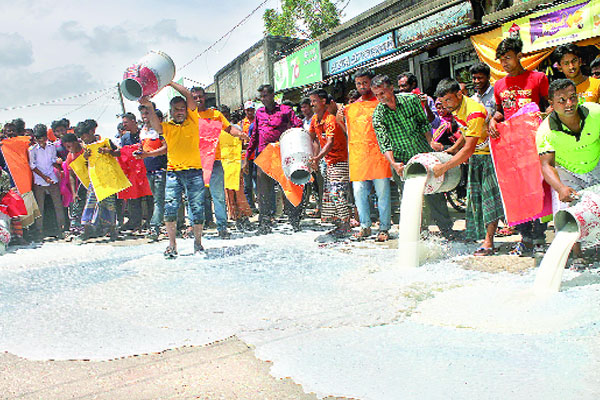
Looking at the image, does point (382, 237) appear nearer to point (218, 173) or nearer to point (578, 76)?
point (218, 173)

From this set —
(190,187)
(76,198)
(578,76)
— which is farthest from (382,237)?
(76,198)

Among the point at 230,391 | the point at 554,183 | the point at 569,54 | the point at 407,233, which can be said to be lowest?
the point at 230,391

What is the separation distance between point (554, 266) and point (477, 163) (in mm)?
1485

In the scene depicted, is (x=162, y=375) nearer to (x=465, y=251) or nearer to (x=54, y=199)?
(x=465, y=251)

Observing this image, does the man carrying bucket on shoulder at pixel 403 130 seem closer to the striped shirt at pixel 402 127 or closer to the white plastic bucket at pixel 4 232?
the striped shirt at pixel 402 127

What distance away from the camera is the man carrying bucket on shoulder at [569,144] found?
3344mm

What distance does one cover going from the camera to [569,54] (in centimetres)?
430

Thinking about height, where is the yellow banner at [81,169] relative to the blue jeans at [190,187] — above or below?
above

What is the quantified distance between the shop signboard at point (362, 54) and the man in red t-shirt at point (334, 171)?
23.6ft

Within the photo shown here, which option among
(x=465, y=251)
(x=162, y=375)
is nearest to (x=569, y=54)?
(x=465, y=251)

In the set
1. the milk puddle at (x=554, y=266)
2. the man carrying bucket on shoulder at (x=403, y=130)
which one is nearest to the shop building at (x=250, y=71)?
the man carrying bucket on shoulder at (x=403, y=130)

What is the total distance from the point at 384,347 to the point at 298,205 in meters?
A: 3.94

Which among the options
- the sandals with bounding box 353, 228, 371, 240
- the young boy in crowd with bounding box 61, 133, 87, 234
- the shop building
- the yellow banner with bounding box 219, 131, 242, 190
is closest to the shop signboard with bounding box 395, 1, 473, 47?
the yellow banner with bounding box 219, 131, 242, 190

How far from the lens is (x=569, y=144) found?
3428 millimetres
